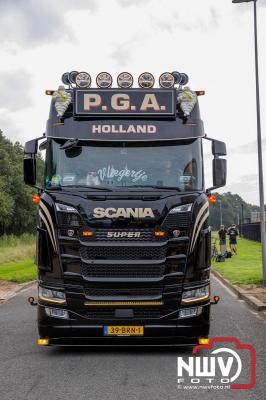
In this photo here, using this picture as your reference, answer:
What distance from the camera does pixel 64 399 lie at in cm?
582

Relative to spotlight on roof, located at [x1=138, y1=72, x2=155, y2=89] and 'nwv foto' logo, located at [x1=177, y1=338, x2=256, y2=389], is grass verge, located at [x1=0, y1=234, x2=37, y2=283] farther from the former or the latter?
'nwv foto' logo, located at [x1=177, y1=338, x2=256, y2=389]

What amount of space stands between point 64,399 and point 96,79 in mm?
4994

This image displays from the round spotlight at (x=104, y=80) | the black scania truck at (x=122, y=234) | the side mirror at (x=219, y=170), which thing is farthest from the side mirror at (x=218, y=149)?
the round spotlight at (x=104, y=80)

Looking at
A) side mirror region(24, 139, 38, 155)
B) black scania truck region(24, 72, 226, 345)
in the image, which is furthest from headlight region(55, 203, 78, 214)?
side mirror region(24, 139, 38, 155)

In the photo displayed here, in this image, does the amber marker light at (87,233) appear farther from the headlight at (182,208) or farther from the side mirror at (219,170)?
the side mirror at (219,170)

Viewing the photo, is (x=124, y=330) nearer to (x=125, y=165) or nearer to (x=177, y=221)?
(x=177, y=221)

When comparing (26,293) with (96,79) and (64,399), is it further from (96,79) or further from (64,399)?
(64,399)

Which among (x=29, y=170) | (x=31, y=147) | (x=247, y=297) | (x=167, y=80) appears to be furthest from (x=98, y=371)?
(x=247, y=297)

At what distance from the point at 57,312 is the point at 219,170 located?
3076mm

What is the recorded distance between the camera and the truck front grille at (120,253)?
7574 mm

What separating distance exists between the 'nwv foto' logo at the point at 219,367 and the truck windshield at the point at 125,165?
229 cm

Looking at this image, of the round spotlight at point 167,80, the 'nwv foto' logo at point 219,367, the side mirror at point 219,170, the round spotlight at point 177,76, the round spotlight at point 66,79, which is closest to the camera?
the 'nwv foto' logo at point 219,367

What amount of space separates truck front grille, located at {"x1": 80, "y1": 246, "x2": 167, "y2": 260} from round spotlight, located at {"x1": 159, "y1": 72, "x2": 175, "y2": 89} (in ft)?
8.92

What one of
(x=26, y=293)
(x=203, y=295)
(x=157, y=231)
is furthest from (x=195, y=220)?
(x=26, y=293)
